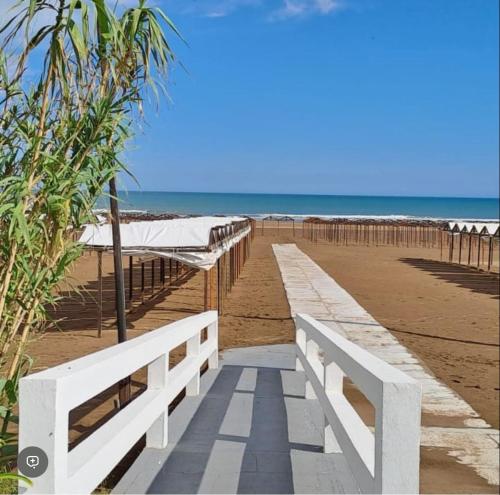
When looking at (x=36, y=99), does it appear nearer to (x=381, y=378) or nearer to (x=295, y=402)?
(x=381, y=378)

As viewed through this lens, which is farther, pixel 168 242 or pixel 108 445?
pixel 168 242

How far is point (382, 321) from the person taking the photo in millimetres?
13609

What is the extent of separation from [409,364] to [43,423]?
7530 millimetres

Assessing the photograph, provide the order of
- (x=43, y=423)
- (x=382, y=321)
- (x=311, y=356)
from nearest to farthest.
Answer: (x=43, y=423)
(x=311, y=356)
(x=382, y=321)

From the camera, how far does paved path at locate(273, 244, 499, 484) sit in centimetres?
550

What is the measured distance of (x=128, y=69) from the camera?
354 centimetres

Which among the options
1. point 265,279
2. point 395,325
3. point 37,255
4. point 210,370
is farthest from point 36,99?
point 265,279

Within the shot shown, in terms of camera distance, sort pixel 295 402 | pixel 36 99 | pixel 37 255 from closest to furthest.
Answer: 1. pixel 37 255
2. pixel 36 99
3. pixel 295 402

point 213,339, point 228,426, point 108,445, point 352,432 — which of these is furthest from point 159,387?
point 213,339

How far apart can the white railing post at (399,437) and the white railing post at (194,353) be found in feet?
11.3

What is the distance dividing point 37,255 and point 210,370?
464 cm

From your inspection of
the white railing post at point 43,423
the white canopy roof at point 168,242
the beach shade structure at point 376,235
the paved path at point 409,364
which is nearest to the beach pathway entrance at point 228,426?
the white railing post at point 43,423

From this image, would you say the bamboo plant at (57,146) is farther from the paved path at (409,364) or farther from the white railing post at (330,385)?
the paved path at (409,364)

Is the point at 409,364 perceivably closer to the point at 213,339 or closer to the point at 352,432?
the point at 213,339
